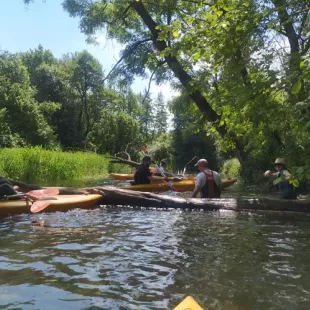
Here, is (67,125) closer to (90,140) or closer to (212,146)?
(90,140)

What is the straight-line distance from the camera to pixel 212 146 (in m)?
33.6

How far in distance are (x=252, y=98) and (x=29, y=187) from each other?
21.6 ft

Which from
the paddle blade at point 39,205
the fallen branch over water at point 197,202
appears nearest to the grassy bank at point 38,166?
the fallen branch over water at point 197,202

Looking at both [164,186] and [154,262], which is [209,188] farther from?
[154,262]

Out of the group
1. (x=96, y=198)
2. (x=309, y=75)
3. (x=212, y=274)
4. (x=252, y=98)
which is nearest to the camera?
(x=309, y=75)

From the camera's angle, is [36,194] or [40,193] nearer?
[36,194]

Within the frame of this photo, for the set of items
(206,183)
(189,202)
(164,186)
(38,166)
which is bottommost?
(189,202)

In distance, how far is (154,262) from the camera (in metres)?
5.04

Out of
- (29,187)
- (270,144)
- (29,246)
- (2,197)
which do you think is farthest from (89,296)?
(270,144)

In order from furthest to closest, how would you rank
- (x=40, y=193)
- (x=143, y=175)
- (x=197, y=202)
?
(x=143, y=175) < (x=40, y=193) < (x=197, y=202)

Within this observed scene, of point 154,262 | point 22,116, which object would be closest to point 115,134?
point 22,116

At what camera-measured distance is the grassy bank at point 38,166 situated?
1666 cm

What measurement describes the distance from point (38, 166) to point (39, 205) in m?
10.3

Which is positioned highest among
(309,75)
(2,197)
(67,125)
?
(67,125)
